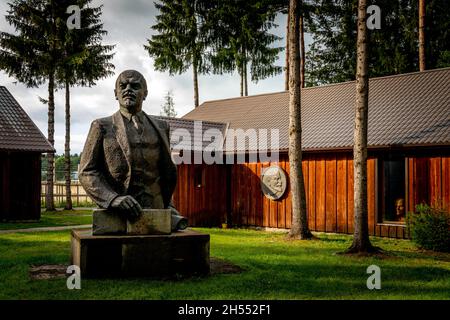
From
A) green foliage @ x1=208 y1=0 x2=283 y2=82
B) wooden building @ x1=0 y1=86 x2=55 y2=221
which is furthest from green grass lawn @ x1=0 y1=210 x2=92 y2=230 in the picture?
green foliage @ x1=208 y1=0 x2=283 y2=82

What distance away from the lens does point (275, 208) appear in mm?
16875

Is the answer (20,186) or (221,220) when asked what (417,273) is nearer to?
(221,220)

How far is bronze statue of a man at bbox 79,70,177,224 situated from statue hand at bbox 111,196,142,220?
0.26 feet

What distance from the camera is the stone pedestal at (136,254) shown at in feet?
22.9

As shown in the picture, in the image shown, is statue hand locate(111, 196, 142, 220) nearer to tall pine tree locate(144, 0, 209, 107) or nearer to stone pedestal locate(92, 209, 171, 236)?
stone pedestal locate(92, 209, 171, 236)

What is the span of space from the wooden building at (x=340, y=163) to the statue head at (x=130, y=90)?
8.75 meters

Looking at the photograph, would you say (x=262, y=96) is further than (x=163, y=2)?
No

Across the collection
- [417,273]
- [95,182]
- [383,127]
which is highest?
[383,127]

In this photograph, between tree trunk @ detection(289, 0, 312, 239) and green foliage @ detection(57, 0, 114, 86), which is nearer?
tree trunk @ detection(289, 0, 312, 239)

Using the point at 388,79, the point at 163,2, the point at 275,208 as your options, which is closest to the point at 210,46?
the point at 163,2

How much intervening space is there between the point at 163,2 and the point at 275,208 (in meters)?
18.5

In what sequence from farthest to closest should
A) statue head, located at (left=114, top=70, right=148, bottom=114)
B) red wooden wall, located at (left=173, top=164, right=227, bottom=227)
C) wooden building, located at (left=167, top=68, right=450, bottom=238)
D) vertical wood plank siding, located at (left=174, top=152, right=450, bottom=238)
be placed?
red wooden wall, located at (left=173, top=164, right=227, bottom=227) → wooden building, located at (left=167, top=68, right=450, bottom=238) → vertical wood plank siding, located at (left=174, top=152, right=450, bottom=238) → statue head, located at (left=114, top=70, right=148, bottom=114)

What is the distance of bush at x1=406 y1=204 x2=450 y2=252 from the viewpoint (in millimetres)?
11438

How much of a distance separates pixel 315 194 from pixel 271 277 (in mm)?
8446
